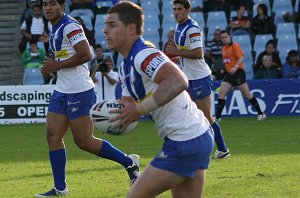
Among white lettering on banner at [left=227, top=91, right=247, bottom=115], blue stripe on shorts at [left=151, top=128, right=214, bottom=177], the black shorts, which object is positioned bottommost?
white lettering on banner at [left=227, top=91, right=247, bottom=115]

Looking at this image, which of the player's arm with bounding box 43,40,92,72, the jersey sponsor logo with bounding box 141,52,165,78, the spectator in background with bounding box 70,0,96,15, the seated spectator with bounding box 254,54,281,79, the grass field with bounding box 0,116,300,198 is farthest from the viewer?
the spectator in background with bounding box 70,0,96,15

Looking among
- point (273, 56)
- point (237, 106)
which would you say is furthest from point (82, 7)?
point (237, 106)

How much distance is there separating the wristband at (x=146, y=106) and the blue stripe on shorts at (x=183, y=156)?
39 centimetres

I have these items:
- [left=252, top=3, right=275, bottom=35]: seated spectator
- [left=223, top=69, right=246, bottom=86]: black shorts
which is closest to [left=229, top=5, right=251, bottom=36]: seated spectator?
[left=252, top=3, right=275, bottom=35]: seated spectator

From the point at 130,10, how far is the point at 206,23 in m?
18.8

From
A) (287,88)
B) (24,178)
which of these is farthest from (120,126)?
(287,88)

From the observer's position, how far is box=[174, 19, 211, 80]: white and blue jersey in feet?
41.0

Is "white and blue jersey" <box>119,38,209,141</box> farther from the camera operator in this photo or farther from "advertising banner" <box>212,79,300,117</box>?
"advertising banner" <box>212,79,300,117</box>

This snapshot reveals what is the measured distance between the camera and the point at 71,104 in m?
9.49

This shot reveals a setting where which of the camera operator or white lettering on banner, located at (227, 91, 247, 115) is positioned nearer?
the camera operator

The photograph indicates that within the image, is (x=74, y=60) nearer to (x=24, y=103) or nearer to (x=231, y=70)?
(x=231, y=70)

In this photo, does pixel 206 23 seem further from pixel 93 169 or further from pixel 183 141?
pixel 183 141

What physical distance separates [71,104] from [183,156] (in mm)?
3627

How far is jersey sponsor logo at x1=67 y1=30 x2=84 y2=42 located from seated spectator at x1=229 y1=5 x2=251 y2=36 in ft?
47.5
